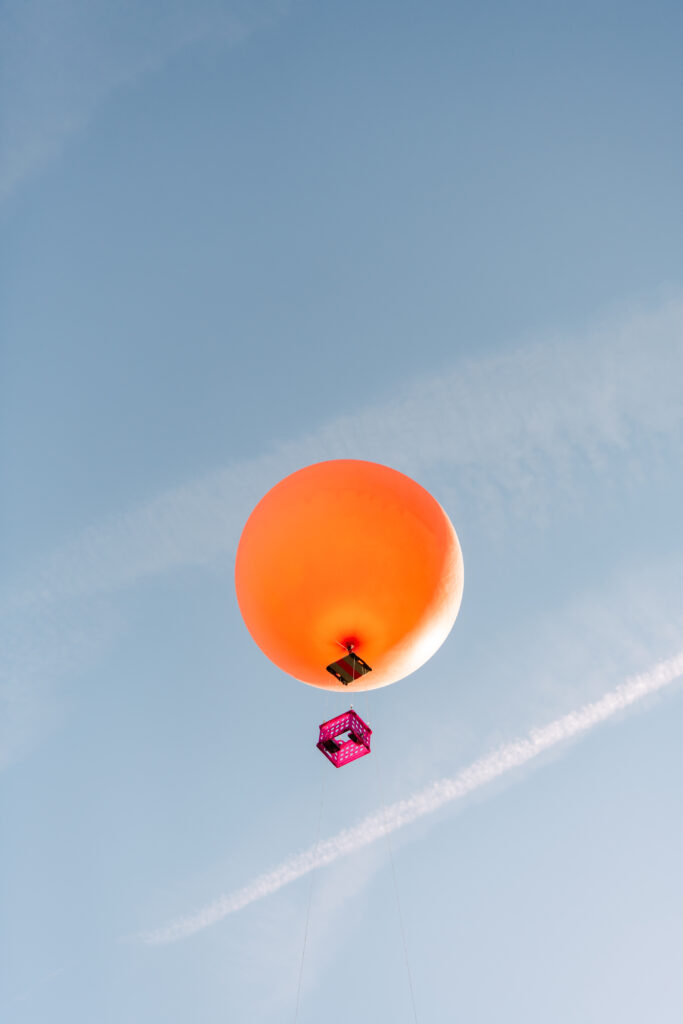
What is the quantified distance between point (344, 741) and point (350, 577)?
2357 mm

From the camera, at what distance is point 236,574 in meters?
9.57

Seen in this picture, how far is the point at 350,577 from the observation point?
804cm

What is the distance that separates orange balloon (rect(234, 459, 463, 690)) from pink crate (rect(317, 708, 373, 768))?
18.0 inches

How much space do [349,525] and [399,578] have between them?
87cm

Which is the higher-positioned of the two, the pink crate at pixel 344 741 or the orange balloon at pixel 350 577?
the orange balloon at pixel 350 577

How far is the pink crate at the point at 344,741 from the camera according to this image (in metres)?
8.73

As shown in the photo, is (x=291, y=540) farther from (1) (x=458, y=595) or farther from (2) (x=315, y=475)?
(1) (x=458, y=595)

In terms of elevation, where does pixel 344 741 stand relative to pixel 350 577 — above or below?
below

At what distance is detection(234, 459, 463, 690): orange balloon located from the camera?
26.6 ft

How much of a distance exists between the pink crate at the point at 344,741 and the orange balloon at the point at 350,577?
458 millimetres

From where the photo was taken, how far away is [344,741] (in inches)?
350

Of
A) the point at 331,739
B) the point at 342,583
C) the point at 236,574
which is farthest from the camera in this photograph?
the point at 236,574

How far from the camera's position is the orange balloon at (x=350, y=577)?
26.6 feet

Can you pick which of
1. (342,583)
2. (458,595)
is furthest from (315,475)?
(458,595)
